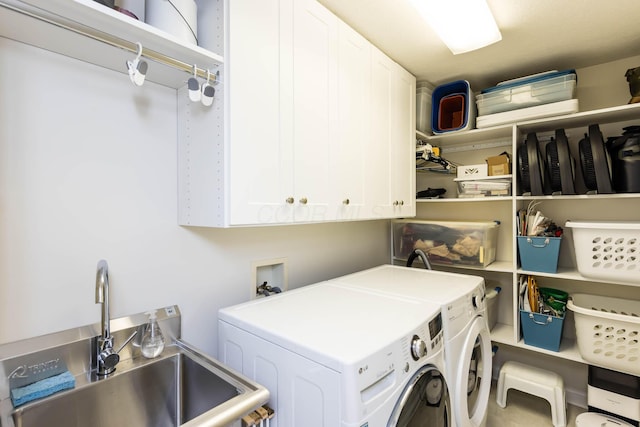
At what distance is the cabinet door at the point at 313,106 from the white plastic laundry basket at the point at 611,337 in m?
1.69

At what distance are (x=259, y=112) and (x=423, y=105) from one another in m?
1.78

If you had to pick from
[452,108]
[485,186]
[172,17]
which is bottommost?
[485,186]

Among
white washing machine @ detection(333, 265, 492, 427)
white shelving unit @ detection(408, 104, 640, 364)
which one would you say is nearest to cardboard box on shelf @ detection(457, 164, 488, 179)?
white shelving unit @ detection(408, 104, 640, 364)

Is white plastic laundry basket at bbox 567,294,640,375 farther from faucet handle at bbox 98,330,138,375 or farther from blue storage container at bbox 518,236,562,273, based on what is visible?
faucet handle at bbox 98,330,138,375

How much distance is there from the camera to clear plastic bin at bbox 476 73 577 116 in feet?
6.48

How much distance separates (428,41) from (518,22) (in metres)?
0.47

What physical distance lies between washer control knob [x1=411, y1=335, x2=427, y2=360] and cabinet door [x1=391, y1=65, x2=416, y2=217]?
1.13m

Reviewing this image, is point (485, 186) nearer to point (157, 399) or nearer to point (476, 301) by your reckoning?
point (476, 301)

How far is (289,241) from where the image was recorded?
1890 millimetres

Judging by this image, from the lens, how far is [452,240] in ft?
7.66

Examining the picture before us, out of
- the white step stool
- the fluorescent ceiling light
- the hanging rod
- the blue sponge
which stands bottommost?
the white step stool

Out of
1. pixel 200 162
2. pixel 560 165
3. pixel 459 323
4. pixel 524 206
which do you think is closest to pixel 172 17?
pixel 200 162

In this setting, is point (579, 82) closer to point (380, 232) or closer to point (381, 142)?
point (381, 142)

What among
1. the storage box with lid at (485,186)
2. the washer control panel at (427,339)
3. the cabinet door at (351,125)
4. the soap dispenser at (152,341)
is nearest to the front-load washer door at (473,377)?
the washer control panel at (427,339)
